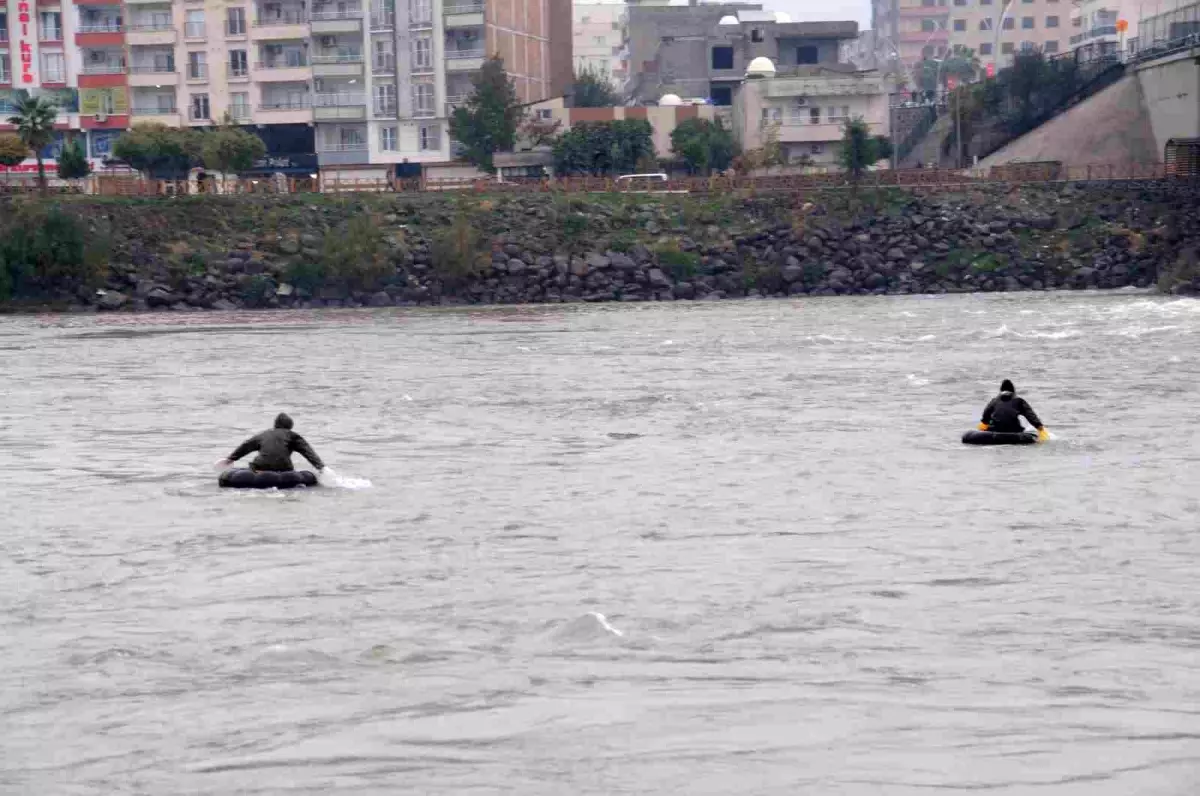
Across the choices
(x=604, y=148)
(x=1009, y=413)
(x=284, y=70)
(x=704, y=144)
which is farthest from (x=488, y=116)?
(x=1009, y=413)

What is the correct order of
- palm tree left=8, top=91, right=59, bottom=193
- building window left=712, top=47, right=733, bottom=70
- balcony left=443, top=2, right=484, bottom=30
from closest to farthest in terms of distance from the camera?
palm tree left=8, top=91, right=59, bottom=193 → balcony left=443, top=2, right=484, bottom=30 → building window left=712, top=47, right=733, bottom=70

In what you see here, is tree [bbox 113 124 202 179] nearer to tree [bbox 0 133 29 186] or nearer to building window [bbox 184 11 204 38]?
tree [bbox 0 133 29 186]

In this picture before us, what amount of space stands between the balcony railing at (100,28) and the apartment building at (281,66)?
79 millimetres

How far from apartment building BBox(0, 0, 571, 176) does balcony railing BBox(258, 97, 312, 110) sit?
0.08 metres

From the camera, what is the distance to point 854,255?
7200 cm

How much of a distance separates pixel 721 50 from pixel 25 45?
43.9 metres

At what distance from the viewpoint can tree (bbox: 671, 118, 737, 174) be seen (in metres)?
90.9

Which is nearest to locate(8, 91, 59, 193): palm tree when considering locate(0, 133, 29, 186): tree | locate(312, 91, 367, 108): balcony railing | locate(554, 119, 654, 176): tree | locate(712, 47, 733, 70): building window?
locate(0, 133, 29, 186): tree

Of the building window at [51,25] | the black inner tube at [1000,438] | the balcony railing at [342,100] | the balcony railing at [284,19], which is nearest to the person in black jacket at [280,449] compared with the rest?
the black inner tube at [1000,438]

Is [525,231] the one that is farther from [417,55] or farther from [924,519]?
[924,519]

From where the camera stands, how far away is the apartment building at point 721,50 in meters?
117

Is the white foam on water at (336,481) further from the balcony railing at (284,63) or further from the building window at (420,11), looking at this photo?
the balcony railing at (284,63)

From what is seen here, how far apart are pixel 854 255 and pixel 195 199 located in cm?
2713

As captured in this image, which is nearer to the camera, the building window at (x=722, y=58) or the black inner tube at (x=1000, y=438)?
the black inner tube at (x=1000, y=438)
